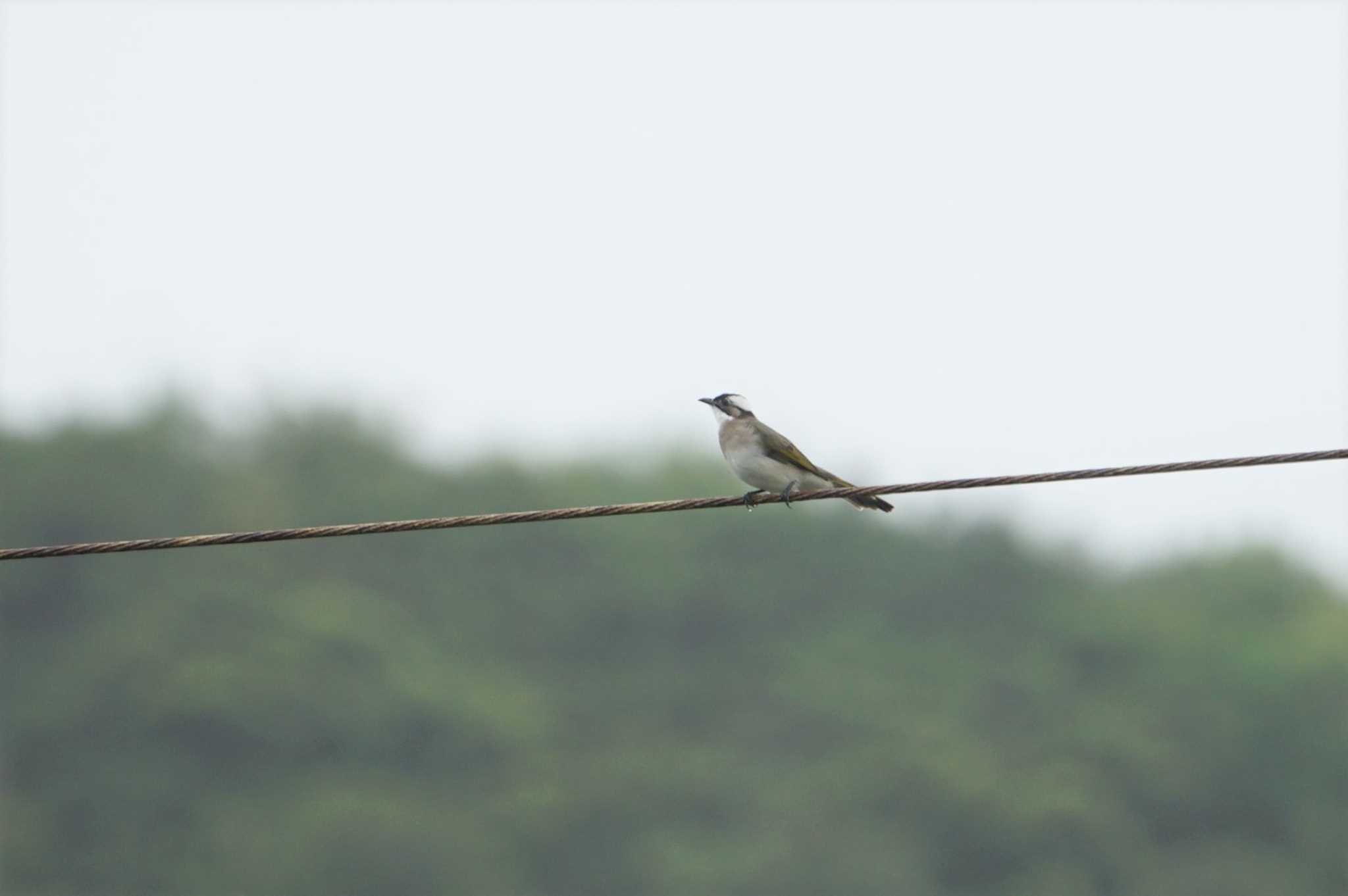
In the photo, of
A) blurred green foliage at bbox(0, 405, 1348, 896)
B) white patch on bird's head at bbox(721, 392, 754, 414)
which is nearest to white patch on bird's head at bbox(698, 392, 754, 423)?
white patch on bird's head at bbox(721, 392, 754, 414)

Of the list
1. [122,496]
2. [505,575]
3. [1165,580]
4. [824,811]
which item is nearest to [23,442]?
[122,496]

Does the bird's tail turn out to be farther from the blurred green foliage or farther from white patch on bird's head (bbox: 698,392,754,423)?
the blurred green foliage

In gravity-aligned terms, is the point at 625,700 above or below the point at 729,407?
below

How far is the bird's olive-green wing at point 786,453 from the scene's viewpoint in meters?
13.5

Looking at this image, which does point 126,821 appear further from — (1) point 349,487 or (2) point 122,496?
(1) point 349,487

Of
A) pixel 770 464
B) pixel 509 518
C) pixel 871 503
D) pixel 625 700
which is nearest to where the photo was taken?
pixel 509 518

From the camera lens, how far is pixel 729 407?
15.1 metres

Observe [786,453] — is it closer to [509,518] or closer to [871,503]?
[871,503]

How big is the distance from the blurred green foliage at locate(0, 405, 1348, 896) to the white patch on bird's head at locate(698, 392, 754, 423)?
62746 mm

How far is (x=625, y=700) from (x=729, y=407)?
7954 cm

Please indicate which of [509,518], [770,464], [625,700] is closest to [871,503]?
[770,464]

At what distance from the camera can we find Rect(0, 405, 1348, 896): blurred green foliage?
80.4 meters

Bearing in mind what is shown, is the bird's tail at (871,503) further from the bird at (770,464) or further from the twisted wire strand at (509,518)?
the twisted wire strand at (509,518)

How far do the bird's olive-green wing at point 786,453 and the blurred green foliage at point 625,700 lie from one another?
64.3 m
